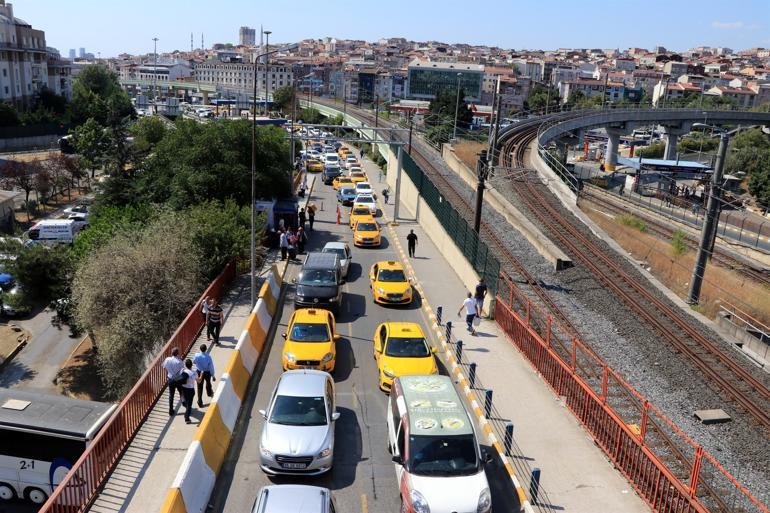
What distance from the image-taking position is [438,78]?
160625 mm

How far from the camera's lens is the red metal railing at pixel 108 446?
9641mm

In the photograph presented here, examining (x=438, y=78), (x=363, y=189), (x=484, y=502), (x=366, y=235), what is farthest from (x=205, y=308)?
(x=438, y=78)

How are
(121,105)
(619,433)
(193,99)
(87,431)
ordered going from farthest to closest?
(193,99) → (121,105) → (87,431) → (619,433)

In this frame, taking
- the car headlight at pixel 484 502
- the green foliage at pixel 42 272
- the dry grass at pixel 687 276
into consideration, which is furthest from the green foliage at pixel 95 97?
the car headlight at pixel 484 502

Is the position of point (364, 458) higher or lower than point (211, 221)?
lower

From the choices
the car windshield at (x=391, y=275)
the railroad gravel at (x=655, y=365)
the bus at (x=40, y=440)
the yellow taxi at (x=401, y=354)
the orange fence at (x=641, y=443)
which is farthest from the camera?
the car windshield at (x=391, y=275)

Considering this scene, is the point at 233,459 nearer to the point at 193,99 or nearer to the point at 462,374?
the point at 462,374

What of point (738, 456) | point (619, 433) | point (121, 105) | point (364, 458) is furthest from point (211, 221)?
point (121, 105)

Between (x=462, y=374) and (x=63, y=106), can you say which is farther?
(x=63, y=106)

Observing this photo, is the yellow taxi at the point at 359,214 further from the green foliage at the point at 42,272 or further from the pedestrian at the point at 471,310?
the pedestrian at the point at 471,310

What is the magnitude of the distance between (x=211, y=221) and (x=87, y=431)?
1144cm

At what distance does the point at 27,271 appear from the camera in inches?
923

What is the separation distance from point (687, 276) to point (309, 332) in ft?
69.2

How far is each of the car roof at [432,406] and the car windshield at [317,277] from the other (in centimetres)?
840
